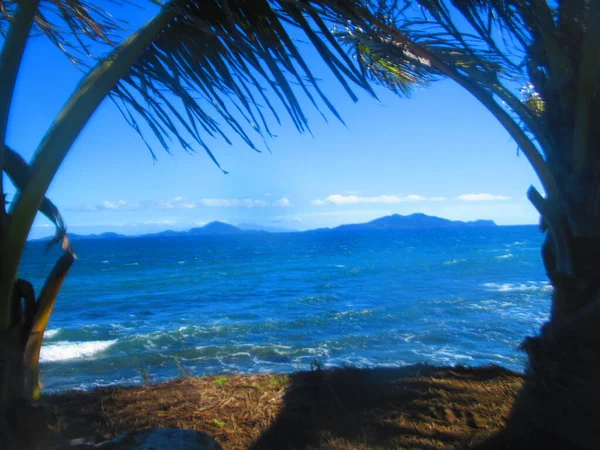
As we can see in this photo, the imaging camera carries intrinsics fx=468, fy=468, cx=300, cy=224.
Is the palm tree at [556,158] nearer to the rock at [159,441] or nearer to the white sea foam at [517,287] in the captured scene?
the rock at [159,441]

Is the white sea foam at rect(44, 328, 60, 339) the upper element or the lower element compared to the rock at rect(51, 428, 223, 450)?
lower

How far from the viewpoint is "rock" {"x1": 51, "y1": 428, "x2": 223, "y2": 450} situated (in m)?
2.36

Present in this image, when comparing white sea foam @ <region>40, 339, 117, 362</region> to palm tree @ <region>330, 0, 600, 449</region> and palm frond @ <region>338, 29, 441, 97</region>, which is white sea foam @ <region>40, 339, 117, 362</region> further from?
palm tree @ <region>330, 0, 600, 449</region>

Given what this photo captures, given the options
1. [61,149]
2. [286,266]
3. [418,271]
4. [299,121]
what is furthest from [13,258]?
[286,266]

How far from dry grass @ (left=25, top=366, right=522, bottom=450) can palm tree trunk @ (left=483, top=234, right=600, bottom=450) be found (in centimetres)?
49

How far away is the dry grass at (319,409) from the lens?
2.86 metres

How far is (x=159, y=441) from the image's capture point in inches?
95.7

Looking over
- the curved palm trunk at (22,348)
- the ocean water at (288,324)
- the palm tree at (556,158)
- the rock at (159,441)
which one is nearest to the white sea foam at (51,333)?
the ocean water at (288,324)

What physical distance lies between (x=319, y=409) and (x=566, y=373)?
168 cm

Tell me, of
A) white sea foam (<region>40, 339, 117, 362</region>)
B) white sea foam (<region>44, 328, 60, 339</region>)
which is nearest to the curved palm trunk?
white sea foam (<region>40, 339, 117, 362</region>)

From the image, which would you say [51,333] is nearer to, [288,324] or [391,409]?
[288,324]

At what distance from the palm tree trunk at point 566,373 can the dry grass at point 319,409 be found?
1.62 feet

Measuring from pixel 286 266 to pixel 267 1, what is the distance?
1314 inches

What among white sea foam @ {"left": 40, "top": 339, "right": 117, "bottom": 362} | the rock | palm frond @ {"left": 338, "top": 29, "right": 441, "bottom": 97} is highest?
palm frond @ {"left": 338, "top": 29, "right": 441, "bottom": 97}
